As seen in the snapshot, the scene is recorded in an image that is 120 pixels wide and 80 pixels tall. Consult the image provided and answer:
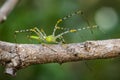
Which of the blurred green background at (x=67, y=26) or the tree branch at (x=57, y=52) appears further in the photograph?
the blurred green background at (x=67, y=26)

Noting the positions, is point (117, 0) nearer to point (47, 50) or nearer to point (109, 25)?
point (109, 25)

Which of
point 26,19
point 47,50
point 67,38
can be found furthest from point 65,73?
point 47,50

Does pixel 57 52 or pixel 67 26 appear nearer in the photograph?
pixel 57 52

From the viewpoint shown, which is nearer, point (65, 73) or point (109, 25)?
point (65, 73)

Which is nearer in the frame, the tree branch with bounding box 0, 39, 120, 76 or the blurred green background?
the tree branch with bounding box 0, 39, 120, 76

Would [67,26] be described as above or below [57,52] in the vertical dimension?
above
